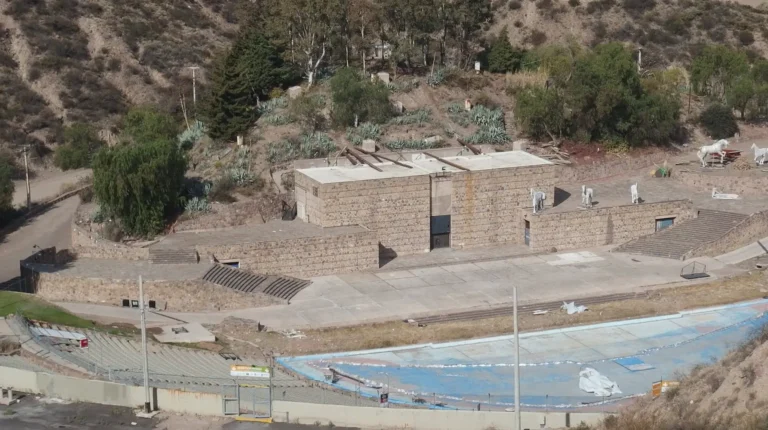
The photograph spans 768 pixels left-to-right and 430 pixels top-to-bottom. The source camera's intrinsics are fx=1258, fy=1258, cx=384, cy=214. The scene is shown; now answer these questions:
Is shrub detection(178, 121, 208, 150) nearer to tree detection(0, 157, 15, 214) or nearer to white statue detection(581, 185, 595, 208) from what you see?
tree detection(0, 157, 15, 214)

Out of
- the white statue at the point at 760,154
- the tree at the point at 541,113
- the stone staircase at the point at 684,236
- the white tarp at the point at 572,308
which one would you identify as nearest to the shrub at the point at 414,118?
the tree at the point at 541,113

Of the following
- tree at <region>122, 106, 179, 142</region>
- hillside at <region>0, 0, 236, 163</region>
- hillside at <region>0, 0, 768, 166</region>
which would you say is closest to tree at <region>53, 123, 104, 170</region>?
hillside at <region>0, 0, 236, 163</region>

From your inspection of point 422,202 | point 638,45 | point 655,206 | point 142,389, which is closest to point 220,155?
point 422,202

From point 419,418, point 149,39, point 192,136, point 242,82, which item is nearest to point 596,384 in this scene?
point 419,418

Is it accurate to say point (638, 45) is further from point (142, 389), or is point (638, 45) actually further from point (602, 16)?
point (142, 389)

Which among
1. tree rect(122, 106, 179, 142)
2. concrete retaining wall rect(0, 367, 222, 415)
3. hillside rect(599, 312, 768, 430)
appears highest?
tree rect(122, 106, 179, 142)

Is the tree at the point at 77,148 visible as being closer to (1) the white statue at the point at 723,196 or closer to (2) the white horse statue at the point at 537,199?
(2) the white horse statue at the point at 537,199
